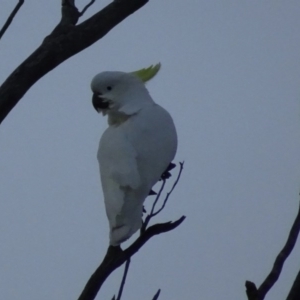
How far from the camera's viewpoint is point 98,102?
271 centimetres

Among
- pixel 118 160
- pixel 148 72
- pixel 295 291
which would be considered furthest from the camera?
pixel 148 72

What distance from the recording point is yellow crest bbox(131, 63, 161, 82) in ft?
9.25

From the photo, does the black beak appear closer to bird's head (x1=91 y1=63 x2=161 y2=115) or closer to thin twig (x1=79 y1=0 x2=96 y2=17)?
bird's head (x1=91 y1=63 x2=161 y2=115)

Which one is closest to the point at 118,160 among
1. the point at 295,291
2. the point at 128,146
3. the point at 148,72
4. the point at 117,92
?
the point at 128,146

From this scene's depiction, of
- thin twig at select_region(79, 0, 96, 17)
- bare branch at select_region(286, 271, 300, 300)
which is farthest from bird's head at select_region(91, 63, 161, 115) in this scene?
bare branch at select_region(286, 271, 300, 300)

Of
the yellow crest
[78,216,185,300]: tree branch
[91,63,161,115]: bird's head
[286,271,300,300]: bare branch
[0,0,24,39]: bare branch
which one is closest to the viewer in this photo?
[286,271,300,300]: bare branch

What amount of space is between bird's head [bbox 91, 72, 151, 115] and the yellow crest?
0.09 meters

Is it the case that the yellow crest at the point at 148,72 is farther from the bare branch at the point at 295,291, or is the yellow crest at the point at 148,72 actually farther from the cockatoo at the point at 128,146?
the bare branch at the point at 295,291

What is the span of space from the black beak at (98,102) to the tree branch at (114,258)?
89 centimetres

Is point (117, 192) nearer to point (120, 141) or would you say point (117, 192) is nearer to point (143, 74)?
point (120, 141)

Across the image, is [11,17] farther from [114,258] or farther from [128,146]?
[114,258]

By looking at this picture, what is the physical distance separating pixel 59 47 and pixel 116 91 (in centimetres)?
71

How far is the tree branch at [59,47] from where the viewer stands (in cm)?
184

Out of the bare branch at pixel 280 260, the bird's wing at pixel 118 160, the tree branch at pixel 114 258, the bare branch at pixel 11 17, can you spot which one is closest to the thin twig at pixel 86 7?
the bare branch at pixel 11 17
